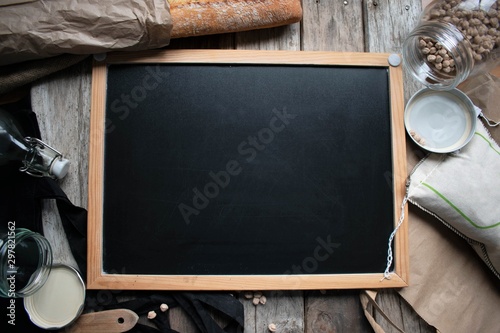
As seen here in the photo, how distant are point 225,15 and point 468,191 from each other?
0.66 metres

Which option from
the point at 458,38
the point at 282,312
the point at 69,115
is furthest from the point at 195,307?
the point at 458,38

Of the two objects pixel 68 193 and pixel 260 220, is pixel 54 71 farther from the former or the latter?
pixel 260 220

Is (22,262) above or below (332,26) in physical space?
below

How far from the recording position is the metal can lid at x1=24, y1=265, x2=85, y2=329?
0.91 m

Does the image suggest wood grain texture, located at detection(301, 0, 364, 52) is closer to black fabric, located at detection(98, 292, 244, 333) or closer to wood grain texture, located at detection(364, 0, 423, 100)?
wood grain texture, located at detection(364, 0, 423, 100)

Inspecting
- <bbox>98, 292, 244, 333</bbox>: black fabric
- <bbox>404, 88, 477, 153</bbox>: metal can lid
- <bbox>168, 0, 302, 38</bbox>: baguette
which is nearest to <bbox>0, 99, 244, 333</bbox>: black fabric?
<bbox>98, 292, 244, 333</bbox>: black fabric

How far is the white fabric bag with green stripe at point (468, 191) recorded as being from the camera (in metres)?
0.92

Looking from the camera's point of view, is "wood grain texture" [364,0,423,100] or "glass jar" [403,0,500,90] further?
"wood grain texture" [364,0,423,100]

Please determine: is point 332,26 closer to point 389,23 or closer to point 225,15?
point 389,23

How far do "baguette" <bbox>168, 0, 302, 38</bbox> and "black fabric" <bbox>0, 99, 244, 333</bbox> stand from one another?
1.49 feet

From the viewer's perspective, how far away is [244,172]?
37.2 inches

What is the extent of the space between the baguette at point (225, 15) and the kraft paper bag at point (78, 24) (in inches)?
1.3

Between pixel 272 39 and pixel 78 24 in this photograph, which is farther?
pixel 272 39

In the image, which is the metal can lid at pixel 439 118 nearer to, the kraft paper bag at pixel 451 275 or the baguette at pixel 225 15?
the kraft paper bag at pixel 451 275
